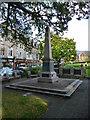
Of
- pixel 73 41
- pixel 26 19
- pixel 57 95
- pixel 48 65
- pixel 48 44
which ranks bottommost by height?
pixel 57 95

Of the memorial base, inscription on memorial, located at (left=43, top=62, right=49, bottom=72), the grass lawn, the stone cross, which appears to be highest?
the stone cross

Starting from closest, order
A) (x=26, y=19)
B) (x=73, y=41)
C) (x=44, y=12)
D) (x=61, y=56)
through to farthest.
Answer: (x=44, y=12) < (x=26, y=19) < (x=61, y=56) < (x=73, y=41)

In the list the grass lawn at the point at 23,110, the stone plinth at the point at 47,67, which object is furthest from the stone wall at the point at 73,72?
the grass lawn at the point at 23,110

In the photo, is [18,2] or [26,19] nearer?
[18,2]

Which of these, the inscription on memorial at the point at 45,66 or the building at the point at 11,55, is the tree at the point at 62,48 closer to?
the building at the point at 11,55

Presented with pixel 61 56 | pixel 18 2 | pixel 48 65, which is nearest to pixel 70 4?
pixel 18 2

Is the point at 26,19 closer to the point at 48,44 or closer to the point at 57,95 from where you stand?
the point at 48,44

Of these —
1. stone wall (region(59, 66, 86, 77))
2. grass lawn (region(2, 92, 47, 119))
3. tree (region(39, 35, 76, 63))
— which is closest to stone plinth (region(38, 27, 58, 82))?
grass lawn (region(2, 92, 47, 119))

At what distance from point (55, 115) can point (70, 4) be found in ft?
21.8

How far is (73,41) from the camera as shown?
3362 centimetres

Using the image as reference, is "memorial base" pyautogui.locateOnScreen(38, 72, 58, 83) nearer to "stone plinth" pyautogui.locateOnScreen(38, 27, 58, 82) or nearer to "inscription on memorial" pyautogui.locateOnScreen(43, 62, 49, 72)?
"stone plinth" pyautogui.locateOnScreen(38, 27, 58, 82)

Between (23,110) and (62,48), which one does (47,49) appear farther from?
(62,48)

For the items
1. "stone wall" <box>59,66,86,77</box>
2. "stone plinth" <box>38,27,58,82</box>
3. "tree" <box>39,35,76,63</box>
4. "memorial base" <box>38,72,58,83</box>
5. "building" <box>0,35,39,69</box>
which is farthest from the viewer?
"building" <box>0,35,39,69</box>

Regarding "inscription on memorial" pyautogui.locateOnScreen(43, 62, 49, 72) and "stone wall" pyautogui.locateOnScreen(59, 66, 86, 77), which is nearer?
"inscription on memorial" pyautogui.locateOnScreen(43, 62, 49, 72)
